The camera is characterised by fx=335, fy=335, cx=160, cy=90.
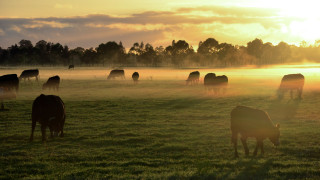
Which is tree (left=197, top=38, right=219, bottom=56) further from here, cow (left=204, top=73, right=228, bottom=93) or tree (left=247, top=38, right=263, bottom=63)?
cow (left=204, top=73, right=228, bottom=93)

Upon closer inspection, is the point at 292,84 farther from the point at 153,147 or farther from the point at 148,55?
the point at 148,55

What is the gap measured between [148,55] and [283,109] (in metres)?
121

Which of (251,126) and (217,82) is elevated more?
(217,82)

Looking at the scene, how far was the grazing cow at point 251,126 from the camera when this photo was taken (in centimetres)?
1229

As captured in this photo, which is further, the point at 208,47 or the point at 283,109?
the point at 208,47

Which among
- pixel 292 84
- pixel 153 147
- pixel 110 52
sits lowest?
pixel 153 147

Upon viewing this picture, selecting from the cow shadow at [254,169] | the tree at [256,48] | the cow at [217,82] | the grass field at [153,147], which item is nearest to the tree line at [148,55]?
the tree at [256,48]

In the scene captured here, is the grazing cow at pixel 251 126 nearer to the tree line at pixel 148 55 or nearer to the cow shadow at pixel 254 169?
the cow shadow at pixel 254 169

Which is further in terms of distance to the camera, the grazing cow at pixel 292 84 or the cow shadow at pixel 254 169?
the grazing cow at pixel 292 84

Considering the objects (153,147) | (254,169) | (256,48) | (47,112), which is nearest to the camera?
(254,169)

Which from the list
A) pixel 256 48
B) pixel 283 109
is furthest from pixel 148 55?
pixel 283 109

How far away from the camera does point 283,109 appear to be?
81.4 ft


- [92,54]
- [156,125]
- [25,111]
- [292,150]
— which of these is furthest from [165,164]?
[92,54]

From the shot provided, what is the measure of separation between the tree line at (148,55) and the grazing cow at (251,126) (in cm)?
13075
